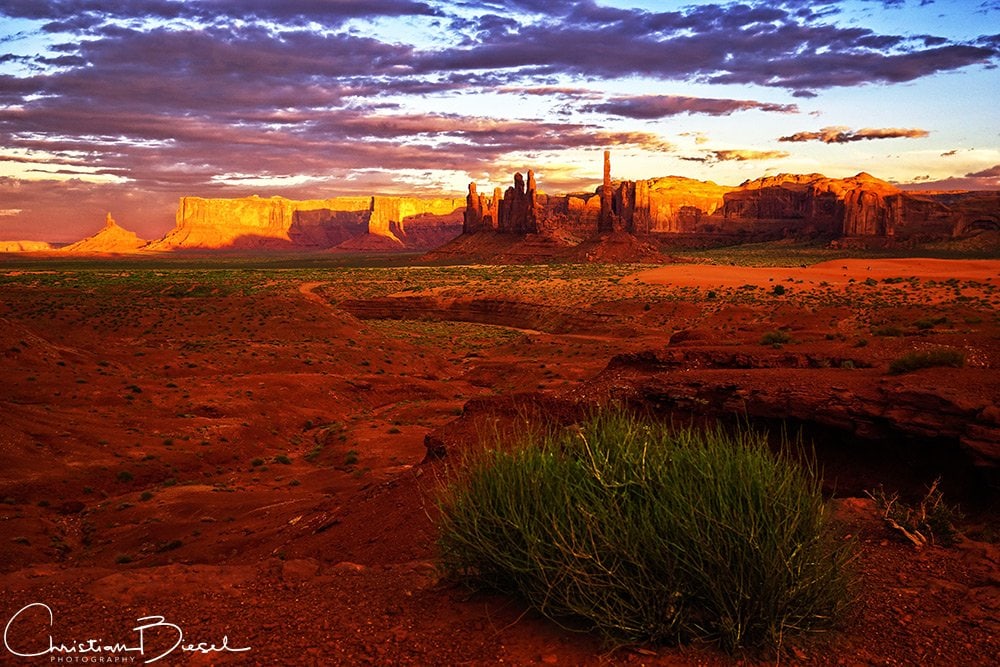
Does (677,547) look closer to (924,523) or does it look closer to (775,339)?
(924,523)

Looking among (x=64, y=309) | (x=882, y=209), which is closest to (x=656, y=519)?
(x=64, y=309)

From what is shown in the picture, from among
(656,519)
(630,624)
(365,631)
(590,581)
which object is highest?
(656,519)

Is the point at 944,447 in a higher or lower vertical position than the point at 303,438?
higher

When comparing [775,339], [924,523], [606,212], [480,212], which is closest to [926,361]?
[924,523]

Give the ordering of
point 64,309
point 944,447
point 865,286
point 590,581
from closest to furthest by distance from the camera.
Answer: point 590,581 → point 944,447 → point 64,309 → point 865,286

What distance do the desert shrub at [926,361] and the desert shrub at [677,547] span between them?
21.3 feet

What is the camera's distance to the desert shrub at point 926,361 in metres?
10.9

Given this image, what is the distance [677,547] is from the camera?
4.84 meters

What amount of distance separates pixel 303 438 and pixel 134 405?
5475 mm

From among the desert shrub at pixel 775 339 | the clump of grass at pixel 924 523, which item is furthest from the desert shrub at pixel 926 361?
the desert shrub at pixel 775 339

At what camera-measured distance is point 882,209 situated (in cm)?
13800

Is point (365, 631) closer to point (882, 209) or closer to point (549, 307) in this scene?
point (549, 307)

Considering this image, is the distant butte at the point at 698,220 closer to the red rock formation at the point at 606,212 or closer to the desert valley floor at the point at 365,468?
the red rock formation at the point at 606,212

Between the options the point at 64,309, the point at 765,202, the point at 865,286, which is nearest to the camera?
the point at 64,309
